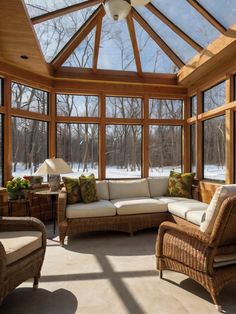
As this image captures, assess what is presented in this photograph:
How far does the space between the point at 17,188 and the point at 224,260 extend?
3.61 m

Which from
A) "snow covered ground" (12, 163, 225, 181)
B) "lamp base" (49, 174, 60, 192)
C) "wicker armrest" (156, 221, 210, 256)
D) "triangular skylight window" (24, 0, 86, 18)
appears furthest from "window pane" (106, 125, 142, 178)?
"wicker armrest" (156, 221, 210, 256)

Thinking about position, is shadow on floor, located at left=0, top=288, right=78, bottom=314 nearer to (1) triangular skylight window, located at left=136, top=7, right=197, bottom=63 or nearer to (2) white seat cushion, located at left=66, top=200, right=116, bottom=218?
(2) white seat cushion, located at left=66, top=200, right=116, bottom=218

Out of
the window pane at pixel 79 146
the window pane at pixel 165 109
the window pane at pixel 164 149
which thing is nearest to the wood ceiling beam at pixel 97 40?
Result: the window pane at pixel 79 146

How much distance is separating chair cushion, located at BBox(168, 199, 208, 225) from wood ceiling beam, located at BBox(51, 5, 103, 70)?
12.3 feet

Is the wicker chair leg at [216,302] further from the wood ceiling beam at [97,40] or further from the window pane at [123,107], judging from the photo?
the wood ceiling beam at [97,40]

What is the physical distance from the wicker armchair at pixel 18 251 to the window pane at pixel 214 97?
4178 millimetres

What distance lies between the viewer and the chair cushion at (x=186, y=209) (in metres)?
4.01

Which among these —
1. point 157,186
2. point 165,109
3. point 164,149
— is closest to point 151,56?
point 165,109

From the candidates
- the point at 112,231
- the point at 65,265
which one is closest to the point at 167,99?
the point at 112,231

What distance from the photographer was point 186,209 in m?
4.25

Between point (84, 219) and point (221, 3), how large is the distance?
159 inches

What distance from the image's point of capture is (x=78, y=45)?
5.59m

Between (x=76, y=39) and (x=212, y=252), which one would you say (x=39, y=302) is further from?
(x=76, y=39)

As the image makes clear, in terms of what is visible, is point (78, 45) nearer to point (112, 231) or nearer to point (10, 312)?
point (112, 231)
